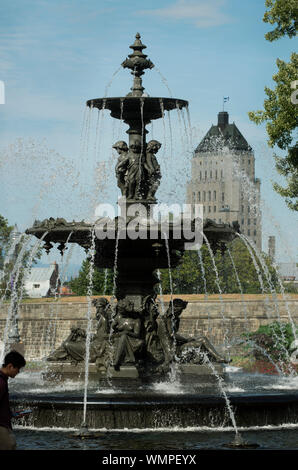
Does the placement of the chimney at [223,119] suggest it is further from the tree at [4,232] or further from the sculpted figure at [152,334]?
the sculpted figure at [152,334]

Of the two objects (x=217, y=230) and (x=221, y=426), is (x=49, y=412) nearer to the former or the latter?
(x=221, y=426)

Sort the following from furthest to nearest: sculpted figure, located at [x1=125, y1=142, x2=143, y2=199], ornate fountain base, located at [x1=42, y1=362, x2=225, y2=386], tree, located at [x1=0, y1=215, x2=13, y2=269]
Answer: tree, located at [x1=0, y1=215, x2=13, y2=269] < sculpted figure, located at [x1=125, y1=142, x2=143, y2=199] < ornate fountain base, located at [x1=42, y1=362, x2=225, y2=386]

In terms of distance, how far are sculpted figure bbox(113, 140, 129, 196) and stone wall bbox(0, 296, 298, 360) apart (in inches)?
927

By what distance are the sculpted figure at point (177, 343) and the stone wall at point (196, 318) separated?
2326cm

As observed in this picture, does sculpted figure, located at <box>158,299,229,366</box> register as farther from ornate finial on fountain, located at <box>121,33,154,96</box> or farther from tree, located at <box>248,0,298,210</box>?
tree, located at <box>248,0,298,210</box>

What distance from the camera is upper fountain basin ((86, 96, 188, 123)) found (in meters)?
15.1

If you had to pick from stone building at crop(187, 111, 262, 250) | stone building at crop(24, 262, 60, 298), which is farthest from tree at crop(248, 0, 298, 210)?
stone building at crop(24, 262, 60, 298)

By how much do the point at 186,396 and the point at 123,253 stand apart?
3270 millimetres

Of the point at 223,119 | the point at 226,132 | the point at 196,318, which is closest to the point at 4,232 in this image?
the point at 196,318

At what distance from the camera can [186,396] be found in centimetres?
1267

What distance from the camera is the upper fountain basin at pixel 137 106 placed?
49.5 ft

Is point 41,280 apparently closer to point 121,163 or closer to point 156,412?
point 121,163
